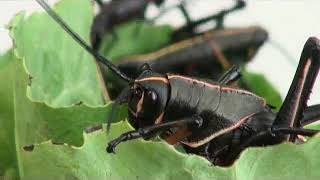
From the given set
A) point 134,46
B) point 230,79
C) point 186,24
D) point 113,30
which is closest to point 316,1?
point 186,24

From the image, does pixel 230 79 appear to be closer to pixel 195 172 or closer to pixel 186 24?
pixel 195 172

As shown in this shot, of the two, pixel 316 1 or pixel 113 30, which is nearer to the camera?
pixel 113 30

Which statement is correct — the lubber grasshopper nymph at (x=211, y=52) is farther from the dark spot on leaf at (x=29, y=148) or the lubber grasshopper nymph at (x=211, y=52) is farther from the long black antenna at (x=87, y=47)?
the dark spot on leaf at (x=29, y=148)

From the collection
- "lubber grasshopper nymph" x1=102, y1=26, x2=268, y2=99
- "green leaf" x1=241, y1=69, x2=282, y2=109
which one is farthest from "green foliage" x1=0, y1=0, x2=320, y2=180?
"lubber grasshopper nymph" x1=102, y1=26, x2=268, y2=99

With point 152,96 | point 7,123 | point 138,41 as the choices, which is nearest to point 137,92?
point 152,96

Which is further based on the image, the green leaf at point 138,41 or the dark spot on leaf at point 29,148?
the green leaf at point 138,41

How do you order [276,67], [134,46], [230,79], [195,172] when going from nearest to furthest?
[195,172], [230,79], [134,46], [276,67]

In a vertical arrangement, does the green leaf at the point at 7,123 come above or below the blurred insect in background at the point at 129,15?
above

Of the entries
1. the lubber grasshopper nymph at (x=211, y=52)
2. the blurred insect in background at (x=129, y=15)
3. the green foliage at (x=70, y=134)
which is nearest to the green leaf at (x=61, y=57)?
the green foliage at (x=70, y=134)

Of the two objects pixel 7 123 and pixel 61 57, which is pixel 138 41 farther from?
pixel 7 123
